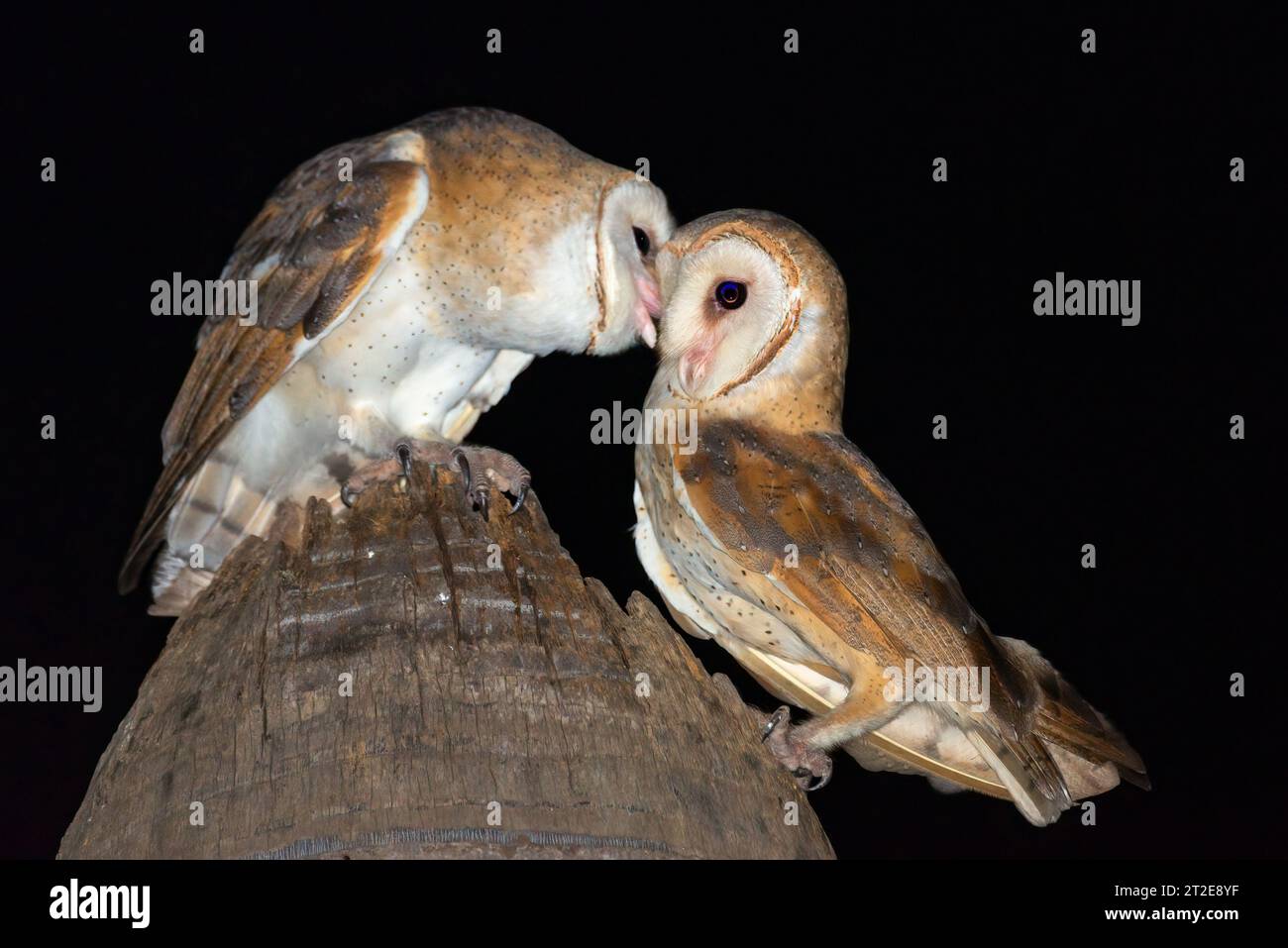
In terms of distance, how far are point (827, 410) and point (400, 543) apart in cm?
79

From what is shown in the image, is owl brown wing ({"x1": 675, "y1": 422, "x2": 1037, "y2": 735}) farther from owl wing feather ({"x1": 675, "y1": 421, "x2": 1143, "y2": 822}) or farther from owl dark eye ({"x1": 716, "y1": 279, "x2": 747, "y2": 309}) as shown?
owl dark eye ({"x1": 716, "y1": 279, "x2": 747, "y2": 309})

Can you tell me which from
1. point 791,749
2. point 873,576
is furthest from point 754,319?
point 791,749

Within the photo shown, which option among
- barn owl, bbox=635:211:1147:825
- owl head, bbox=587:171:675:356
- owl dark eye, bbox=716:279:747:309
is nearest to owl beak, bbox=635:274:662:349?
owl head, bbox=587:171:675:356

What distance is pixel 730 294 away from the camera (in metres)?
2.46

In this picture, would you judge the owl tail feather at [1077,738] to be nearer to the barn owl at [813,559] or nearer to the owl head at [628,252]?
the barn owl at [813,559]

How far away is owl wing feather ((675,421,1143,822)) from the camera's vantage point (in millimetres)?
2279

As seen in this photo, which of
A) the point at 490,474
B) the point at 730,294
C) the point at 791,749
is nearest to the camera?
the point at 791,749

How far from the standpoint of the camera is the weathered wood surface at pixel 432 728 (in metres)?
1.81

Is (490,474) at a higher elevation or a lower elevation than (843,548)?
higher

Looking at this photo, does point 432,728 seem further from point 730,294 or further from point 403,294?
point 403,294

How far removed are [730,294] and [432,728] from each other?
0.93 meters

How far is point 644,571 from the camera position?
2797 mm

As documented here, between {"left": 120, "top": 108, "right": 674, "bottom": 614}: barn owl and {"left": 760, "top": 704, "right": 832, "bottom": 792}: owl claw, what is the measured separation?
69cm

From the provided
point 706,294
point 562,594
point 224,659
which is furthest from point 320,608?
point 706,294
